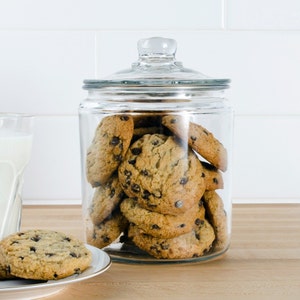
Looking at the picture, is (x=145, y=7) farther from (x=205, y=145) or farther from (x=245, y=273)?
(x=245, y=273)

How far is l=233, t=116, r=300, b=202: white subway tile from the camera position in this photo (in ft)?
4.58

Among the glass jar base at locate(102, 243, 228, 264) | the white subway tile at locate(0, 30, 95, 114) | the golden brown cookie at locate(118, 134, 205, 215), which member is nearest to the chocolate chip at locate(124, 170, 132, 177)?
the golden brown cookie at locate(118, 134, 205, 215)

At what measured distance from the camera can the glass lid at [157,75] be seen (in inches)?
33.9

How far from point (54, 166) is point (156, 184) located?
60cm

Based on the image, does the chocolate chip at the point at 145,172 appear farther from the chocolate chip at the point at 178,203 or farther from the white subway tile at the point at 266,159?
the white subway tile at the point at 266,159

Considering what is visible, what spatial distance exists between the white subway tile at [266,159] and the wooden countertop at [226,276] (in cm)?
30

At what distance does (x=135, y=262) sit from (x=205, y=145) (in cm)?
17

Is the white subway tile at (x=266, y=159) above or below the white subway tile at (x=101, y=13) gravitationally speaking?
below

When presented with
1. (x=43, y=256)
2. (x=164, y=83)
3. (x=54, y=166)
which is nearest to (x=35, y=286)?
(x=43, y=256)

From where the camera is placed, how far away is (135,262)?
2.89ft

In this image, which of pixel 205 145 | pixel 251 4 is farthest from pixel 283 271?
pixel 251 4

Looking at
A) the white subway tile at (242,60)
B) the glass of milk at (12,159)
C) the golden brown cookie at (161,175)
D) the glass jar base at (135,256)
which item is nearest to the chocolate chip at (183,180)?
the golden brown cookie at (161,175)

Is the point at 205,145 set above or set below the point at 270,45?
below

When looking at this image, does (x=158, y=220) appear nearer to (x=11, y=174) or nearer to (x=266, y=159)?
(x=11, y=174)
